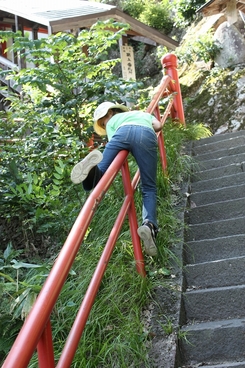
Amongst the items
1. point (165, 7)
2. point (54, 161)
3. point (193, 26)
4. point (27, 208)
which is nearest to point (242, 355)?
point (27, 208)

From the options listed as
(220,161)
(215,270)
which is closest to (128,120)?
(215,270)

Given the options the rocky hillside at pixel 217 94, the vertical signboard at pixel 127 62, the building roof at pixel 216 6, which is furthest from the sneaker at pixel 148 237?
the vertical signboard at pixel 127 62

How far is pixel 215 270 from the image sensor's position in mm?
2693

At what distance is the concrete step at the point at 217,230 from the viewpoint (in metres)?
3.19

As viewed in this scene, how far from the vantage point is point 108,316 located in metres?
2.24

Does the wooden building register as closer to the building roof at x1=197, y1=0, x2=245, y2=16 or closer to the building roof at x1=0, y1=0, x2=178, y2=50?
the building roof at x1=0, y1=0, x2=178, y2=50

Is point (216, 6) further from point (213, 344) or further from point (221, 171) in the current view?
point (213, 344)

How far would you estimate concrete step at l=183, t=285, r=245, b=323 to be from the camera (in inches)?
93.3

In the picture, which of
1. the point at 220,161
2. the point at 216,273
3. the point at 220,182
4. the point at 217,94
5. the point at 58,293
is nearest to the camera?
the point at 58,293

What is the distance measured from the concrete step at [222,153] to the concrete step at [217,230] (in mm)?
1623

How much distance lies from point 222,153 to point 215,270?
95.3 inches

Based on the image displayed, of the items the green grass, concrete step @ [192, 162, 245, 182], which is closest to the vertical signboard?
concrete step @ [192, 162, 245, 182]

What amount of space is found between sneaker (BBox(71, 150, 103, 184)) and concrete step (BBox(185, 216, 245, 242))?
4.27 feet

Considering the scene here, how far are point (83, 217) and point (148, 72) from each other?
13452mm
